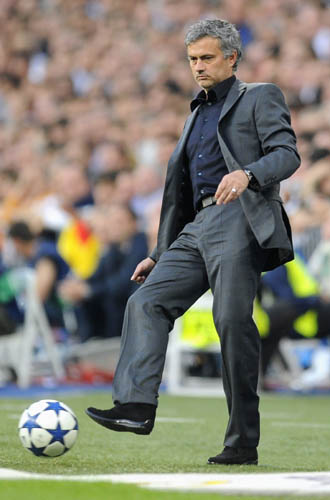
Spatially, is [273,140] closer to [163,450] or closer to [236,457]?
[236,457]

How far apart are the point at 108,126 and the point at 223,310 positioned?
1130 centimetres

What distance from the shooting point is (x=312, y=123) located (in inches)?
484

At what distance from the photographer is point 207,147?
14.8ft

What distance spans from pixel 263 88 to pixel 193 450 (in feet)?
5.90

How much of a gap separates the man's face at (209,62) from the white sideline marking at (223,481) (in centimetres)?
164

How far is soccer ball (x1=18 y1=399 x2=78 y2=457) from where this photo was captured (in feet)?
14.0

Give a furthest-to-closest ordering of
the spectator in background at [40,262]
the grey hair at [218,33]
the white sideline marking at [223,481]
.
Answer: the spectator in background at [40,262] → the grey hair at [218,33] → the white sideline marking at [223,481]

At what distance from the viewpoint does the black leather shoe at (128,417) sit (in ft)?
13.6

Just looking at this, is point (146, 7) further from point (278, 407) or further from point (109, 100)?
point (278, 407)

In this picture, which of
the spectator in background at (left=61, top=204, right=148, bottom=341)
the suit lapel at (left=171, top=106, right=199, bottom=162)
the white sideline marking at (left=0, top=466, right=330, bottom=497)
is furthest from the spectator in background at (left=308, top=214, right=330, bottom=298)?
the white sideline marking at (left=0, top=466, right=330, bottom=497)

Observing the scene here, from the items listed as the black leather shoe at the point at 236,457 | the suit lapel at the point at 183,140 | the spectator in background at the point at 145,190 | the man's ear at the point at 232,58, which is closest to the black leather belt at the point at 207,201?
the suit lapel at the point at 183,140

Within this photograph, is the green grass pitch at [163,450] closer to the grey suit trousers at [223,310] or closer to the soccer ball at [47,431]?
the soccer ball at [47,431]

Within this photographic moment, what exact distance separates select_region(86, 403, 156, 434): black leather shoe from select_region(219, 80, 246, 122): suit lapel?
47.7 inches

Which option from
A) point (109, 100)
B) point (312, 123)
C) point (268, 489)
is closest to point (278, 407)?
point (312, 123)
